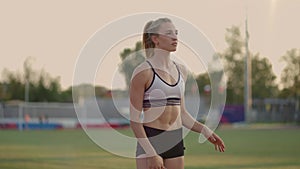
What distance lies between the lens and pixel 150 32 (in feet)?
12.4

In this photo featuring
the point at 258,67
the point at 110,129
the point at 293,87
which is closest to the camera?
the point at 110,129

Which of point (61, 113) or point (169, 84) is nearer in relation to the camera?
point (169, 84)

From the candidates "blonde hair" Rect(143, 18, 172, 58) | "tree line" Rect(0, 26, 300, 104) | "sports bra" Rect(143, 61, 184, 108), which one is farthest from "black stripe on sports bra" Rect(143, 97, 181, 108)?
"tree line" Rect(0, 26, 300, 104)

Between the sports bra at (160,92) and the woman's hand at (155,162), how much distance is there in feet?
0.99

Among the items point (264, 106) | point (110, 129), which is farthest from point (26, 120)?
point (110, 129)

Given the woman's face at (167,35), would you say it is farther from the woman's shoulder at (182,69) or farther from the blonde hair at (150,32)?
the woman's shoulder at (182,69)

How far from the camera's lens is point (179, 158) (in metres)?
3.85

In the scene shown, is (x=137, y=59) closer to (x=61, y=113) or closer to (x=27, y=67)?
(x=61, y=113)

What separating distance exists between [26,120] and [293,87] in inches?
1115

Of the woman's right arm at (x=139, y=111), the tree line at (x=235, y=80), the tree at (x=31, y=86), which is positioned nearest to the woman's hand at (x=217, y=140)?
the woman's right arm at (x=139, y=111)

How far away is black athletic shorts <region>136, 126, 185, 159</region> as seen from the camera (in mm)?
3775

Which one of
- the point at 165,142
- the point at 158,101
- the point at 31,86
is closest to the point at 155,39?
the point at 158,101

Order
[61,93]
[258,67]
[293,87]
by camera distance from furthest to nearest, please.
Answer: [61,93] → [258,67] → [293,87]

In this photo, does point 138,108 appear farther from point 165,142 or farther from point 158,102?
point 165,142
